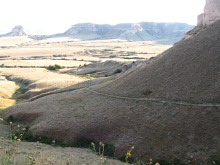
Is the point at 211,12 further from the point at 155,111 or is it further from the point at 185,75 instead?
the point at 155,111

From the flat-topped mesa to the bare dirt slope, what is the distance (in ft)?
27.9

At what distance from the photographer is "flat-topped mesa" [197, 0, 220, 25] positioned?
99.9 metres

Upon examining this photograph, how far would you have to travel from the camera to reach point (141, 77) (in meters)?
83.6

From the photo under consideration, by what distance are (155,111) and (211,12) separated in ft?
162

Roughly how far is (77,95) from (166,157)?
42.6m

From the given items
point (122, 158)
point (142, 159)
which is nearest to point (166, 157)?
point (142, 159)

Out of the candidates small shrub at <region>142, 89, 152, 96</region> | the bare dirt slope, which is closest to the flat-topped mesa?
the bare dirt slope

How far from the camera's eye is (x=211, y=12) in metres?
102

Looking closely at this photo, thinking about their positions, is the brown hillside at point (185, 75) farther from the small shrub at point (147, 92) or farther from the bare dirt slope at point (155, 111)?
the small shrub at point (147, 92)

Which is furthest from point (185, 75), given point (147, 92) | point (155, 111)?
point (155, 111)

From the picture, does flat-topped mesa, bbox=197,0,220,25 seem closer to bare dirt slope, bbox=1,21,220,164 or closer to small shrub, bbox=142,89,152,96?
bare dirt slope, bbox=1,21,220,164

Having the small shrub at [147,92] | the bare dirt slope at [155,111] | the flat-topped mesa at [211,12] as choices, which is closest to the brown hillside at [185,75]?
the bare dirt slope at [155,111]

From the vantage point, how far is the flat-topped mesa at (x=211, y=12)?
99938 millimetres

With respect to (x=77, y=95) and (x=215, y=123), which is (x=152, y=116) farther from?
(x=77, y=95)
